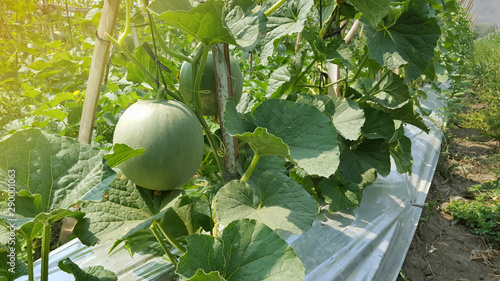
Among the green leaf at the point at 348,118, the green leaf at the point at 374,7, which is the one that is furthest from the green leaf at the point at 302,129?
the green leaf at the point at 348,118

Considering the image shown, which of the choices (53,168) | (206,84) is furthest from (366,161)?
(53,168)

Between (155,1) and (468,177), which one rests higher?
(155,1)

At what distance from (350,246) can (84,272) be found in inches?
45.2

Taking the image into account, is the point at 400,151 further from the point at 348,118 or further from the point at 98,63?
the point at 98,63

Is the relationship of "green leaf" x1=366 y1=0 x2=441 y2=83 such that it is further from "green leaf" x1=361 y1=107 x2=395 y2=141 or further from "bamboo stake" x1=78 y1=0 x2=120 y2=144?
"bamboo stake" x1=78 y1=0 x2=120 y2=144

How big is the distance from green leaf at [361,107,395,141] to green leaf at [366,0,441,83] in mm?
376

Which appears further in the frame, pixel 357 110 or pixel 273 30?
pixel 357 110

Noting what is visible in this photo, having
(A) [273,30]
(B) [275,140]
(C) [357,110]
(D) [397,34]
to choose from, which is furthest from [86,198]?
(D) [397,34]

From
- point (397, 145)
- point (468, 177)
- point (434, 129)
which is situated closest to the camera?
point (397, 145)

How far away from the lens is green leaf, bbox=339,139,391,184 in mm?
1800

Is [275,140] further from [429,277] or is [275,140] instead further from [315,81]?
[429,277]

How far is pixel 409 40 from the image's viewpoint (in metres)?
1.39

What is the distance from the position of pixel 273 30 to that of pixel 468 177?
310cm

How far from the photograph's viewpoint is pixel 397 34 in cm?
141
